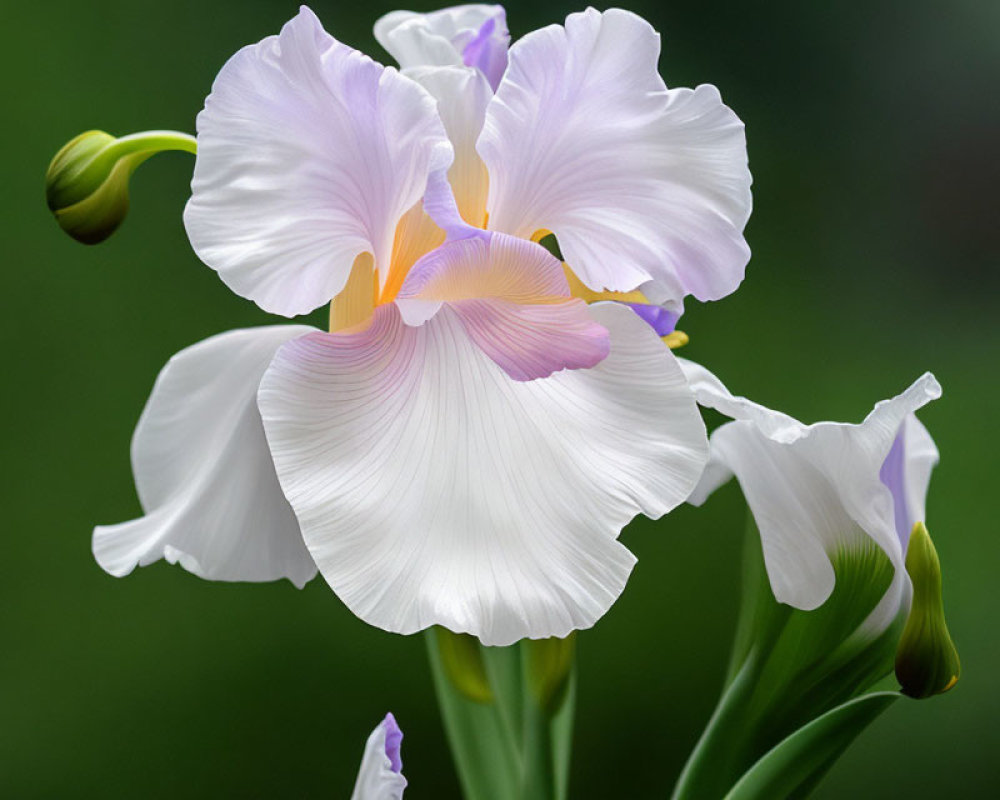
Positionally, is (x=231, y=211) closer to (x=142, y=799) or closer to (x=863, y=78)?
(x=142, y=799)

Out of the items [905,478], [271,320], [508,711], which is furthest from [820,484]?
[271,320]

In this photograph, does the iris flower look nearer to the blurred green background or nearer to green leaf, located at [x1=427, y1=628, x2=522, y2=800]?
green leaf, located at [x1=427, y1=628, x2=522, y2=800]

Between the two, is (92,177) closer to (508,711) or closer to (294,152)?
(294,152)

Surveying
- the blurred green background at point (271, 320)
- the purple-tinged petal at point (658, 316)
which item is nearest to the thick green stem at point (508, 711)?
the purple-tinged petal at point (658, 316)

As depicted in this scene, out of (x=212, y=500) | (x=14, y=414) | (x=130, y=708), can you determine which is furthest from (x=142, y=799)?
(x=212, y=500)

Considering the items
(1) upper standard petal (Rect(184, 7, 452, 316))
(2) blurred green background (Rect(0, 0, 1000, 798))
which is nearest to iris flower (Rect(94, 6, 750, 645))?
(1) upper standard petal (Rect(184, 7, 452, 316))
